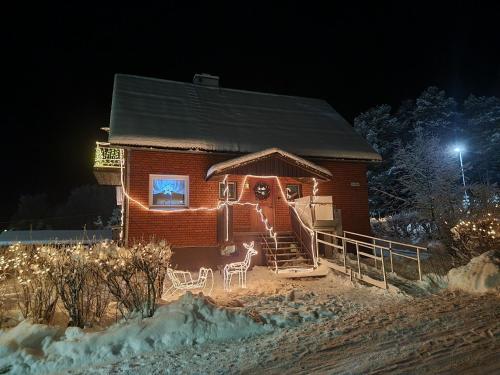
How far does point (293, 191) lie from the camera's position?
1441 centimetres

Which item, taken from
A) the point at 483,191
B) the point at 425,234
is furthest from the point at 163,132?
the point at 425,234

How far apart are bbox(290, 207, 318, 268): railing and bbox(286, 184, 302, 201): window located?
96cm

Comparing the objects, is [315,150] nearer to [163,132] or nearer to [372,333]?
[163,132]

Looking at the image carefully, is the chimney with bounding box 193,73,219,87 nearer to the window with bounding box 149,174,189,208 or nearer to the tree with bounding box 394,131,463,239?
the window with bounding box 149,174,189,208

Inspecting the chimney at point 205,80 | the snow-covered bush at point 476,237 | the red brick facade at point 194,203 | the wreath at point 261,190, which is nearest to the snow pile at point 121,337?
the red brick facade at point 194,203

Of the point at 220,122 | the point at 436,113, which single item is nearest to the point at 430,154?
the point at 436,113

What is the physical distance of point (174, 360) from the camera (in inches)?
198

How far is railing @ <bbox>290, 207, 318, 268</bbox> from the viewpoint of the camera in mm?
11641

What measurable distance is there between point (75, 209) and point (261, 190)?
160ft

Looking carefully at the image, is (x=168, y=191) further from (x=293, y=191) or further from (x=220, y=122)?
(x=293, y=191)

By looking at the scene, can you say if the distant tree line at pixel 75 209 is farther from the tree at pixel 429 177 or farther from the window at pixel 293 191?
the window at pixel 293 191

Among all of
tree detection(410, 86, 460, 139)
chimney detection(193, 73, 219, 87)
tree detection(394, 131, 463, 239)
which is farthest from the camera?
tree detection(410, 86, 460, 139)

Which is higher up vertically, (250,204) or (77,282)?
(250,204)

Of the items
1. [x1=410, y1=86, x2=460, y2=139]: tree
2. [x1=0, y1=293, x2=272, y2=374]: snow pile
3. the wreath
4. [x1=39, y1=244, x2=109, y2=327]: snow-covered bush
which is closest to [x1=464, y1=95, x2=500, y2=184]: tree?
[x1=410, y1=86, x2=460, y2=139]: tree
